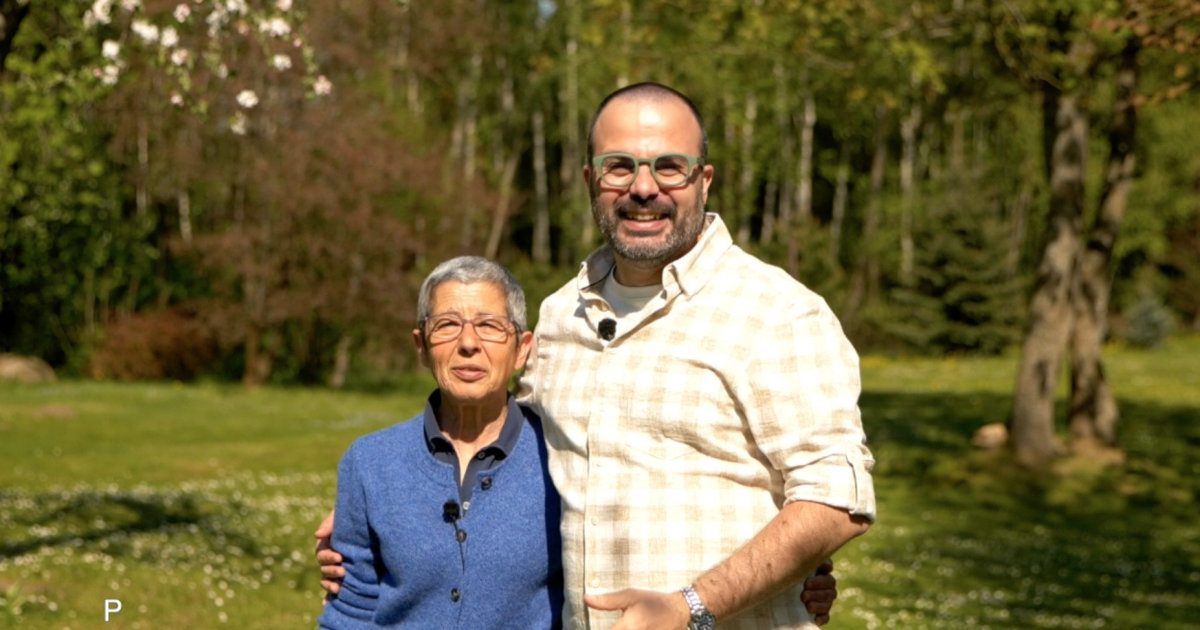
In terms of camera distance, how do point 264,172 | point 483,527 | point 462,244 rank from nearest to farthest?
point 483,527 → point 264,172 → point 462,244

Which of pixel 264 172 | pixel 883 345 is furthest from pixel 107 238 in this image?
pixel 883 345

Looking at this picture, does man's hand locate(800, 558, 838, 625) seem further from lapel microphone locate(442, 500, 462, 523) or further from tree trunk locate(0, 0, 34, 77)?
tree trunk locate(0, 0, 34, 77)

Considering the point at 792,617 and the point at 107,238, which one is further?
the point at 107,238

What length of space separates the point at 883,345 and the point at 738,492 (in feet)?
137

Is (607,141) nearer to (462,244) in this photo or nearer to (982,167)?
(462,244)

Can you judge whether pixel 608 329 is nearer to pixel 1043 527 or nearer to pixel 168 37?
pixel 168 37

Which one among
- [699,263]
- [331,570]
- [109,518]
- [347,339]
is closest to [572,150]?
[347,339]

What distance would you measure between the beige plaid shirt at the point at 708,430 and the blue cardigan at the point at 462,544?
399mm

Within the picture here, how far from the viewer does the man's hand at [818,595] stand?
361 centimetres

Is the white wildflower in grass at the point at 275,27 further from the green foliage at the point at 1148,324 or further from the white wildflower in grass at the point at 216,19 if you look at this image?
the green foliage at the point at 1148,324

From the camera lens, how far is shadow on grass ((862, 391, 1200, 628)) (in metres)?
12.6

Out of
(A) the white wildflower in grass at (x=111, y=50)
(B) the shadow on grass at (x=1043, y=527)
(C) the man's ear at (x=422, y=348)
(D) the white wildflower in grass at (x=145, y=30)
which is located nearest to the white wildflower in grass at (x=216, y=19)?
(D) the white wildflower in grass at (x=145, y=30)

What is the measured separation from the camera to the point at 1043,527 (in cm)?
1664

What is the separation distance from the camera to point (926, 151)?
54.9 metres
